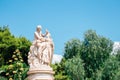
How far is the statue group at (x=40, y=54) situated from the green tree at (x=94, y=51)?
38.7 ft

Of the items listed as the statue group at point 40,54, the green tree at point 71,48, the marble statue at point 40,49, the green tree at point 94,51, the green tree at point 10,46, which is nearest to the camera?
the statue group at point 40,54

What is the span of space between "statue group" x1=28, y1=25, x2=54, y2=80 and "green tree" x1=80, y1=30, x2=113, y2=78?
11.8m

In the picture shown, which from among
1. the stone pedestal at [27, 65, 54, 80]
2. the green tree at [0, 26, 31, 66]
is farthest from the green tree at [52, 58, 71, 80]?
the stone pedestal at [27, 65, 54, 80]

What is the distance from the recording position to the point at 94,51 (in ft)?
101

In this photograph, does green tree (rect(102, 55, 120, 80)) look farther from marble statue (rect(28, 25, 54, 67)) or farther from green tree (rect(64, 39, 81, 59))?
marble statue (rect(28, 25, 54, 67))

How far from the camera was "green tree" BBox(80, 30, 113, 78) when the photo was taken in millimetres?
30719

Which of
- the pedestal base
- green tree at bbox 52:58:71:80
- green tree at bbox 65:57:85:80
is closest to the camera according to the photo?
the pedestal base

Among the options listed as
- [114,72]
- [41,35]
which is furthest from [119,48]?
[41,35]

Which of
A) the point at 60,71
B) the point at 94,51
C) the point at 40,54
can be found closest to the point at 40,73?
the point at 40,54

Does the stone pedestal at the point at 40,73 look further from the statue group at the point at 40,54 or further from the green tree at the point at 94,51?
the green tree at the point at 94,51

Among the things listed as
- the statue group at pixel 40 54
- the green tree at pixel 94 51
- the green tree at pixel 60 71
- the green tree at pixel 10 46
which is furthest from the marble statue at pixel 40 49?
the green tree at pixel 94 51

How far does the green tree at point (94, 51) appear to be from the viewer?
30719 millimetres

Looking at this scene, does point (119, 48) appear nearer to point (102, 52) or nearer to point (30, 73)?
point (102, 52)

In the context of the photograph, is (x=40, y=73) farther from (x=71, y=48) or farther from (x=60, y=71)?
(x=71, y=48)
